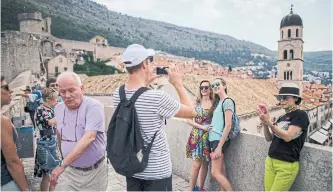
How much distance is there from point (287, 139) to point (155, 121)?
4.24 feet

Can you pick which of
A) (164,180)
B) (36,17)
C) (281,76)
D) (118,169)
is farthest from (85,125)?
(36,17)

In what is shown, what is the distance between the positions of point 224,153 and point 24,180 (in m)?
2.37

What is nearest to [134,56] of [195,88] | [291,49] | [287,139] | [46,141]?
[287,139]

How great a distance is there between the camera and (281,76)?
49.8m

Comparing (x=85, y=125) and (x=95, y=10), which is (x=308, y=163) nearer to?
(x=85, y=125)

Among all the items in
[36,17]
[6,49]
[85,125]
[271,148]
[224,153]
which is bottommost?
[224,153]

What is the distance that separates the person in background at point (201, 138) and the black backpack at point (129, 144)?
165cm

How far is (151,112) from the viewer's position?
206cm

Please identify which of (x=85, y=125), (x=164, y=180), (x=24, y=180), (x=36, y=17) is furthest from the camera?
(x=36, y=17)

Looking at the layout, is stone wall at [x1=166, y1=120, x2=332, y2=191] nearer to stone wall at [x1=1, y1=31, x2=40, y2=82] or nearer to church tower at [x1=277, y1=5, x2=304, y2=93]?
stone wall at [x1=1, y1=31, x2=40, y2=82]

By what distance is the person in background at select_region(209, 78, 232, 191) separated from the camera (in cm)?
324

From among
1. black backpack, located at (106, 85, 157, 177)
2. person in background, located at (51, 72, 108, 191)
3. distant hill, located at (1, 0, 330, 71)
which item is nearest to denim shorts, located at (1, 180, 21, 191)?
person in background, located at (51, 72, 108, 191)

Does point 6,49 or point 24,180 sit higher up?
point 6,49

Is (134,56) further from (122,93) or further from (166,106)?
(166,106)
